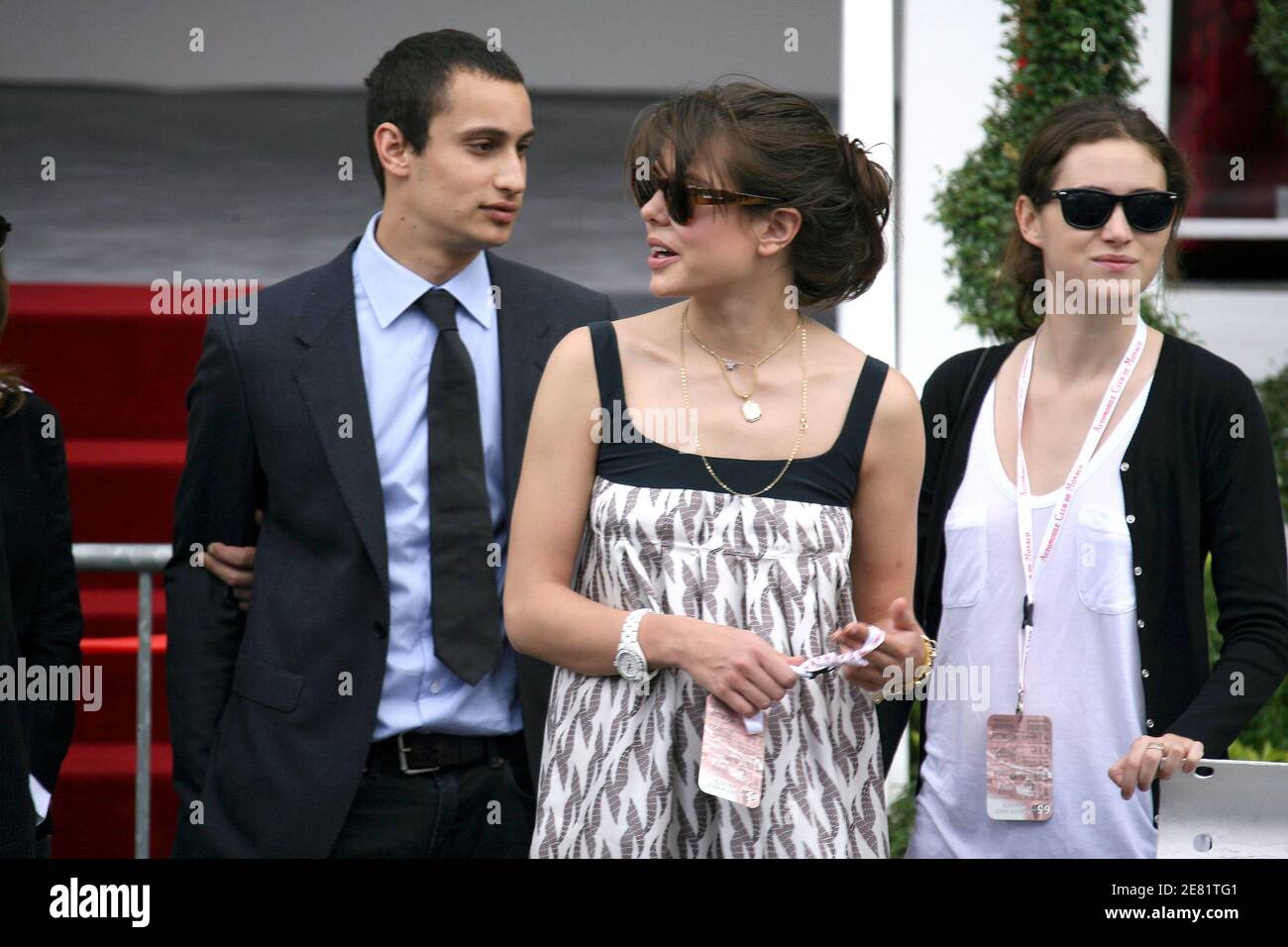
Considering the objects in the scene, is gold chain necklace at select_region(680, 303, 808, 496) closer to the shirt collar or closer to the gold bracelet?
the gold bracelet

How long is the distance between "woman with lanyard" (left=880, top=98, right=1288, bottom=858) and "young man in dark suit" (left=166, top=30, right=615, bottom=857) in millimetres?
788

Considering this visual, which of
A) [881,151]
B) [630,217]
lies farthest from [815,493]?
[630,217]

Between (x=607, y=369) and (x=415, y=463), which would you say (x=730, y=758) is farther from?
(x=415, y=463)

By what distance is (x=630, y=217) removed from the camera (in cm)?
1022

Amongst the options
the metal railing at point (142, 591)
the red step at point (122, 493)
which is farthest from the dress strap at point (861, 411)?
the red step at point (122, 493)

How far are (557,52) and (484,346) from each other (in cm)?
730

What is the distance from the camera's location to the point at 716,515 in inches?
99.0

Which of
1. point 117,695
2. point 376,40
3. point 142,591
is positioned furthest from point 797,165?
point 376,40

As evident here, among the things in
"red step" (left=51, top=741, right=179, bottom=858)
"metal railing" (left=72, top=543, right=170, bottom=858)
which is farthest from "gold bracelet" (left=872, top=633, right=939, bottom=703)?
"red step" (left=51, top=741, right=179, bottom=858)

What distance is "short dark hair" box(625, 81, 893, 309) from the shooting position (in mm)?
2578

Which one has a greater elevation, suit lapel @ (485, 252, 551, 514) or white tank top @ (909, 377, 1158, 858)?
suit lapel @ (485, 252, 551, 514)

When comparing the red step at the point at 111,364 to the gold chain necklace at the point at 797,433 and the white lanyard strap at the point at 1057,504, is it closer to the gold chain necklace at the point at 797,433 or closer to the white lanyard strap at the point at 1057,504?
the gold chain necklace at the point at 797,433

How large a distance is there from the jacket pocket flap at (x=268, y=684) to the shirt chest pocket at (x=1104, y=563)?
1422 mm
